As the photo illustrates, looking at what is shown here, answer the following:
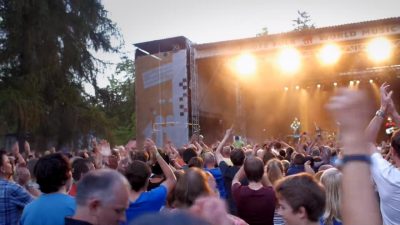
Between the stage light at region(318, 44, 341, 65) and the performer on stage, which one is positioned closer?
the stage light at region(318, 44, 341, 65)

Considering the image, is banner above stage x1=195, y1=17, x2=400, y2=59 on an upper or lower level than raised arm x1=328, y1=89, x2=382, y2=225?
upper

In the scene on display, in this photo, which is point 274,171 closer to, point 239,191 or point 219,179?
point 239,191

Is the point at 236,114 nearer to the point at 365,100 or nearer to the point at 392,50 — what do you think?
the point at 392,50

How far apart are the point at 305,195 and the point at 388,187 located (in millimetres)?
960

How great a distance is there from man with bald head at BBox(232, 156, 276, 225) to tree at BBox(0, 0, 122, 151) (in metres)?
14.9

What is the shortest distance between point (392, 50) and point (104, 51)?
13046 millimetres

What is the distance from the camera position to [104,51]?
22156mm

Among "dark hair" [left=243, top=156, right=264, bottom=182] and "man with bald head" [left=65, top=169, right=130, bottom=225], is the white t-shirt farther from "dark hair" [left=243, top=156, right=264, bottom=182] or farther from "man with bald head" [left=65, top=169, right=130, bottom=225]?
"man with bald head" [left=65, top=169, right=130, bottom=225]

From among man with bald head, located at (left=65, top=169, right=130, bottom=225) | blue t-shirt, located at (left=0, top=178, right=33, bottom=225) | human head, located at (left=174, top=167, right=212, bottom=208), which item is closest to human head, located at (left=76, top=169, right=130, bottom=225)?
man with bald head, located at (left=65, top=169, right=130, bottom=225)

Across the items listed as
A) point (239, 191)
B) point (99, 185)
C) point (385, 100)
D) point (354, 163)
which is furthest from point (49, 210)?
point (385, 100)

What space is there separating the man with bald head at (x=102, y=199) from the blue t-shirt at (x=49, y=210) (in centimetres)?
72

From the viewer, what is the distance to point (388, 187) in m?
3.11

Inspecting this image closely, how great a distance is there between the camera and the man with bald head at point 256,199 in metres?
4.18

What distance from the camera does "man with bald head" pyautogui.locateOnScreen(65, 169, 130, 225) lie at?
2.24m
